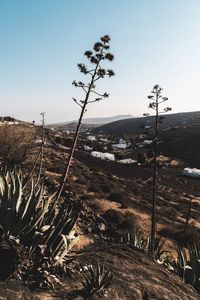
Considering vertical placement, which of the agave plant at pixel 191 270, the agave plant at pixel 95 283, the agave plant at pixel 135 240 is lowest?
the agave plant at pixel 191 270

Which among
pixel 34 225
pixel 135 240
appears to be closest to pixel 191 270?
pixel 135 240

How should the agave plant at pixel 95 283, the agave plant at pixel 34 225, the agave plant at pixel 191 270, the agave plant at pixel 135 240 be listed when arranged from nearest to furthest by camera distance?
the agave plant at pixel 95 283 → the agave plant at pixel 34 225 → the agave plant at pixel 191 270 → the agave plant at pixel 135 240

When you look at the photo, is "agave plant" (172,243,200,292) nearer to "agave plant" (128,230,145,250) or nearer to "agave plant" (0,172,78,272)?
"agave plant" (128,230,145,250)

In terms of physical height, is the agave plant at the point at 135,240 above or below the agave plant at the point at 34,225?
below

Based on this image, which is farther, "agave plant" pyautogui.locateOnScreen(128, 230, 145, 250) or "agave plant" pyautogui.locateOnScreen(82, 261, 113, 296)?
"agave plant" pyautogui.locateOnScreen(128, 230, 145, 250)

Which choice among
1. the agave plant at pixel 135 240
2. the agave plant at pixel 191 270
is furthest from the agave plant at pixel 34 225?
the agave plant at pixel 191 270

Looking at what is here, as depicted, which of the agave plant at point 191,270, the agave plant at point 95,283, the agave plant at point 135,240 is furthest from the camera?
the agave plant at point 135,240

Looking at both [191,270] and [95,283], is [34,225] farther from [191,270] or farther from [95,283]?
[191,270]

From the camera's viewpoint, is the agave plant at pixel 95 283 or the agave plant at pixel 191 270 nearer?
the agave plant at pixel 95 283

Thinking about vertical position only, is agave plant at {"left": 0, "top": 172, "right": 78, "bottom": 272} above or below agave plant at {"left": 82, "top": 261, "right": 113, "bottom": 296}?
above

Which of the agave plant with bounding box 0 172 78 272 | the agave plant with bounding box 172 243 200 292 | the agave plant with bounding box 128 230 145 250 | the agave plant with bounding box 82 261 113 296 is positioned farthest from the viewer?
the agave plant with bounding box 128 230 145 250

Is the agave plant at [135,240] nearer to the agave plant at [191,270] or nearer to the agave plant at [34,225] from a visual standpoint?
the agave plant at [191,270]

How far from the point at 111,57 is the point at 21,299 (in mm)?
9705

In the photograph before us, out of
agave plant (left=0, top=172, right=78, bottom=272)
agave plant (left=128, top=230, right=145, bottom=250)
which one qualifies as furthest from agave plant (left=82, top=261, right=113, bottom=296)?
agave plant (left=128, top=230, right=145, bottom=250)
